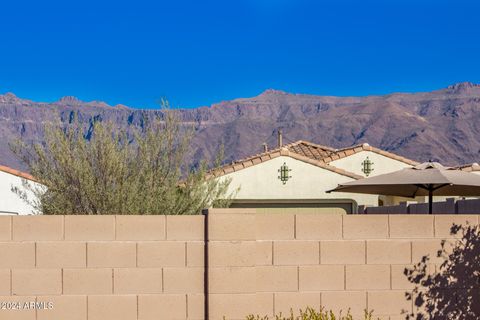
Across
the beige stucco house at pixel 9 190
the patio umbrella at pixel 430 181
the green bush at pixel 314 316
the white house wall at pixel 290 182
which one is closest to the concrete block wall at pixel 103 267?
the green bush at pixel 314 316

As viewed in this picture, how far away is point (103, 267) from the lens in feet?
27.9

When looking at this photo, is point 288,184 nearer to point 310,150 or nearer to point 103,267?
point 310,150

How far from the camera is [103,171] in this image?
12.8m

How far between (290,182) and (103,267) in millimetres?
15905

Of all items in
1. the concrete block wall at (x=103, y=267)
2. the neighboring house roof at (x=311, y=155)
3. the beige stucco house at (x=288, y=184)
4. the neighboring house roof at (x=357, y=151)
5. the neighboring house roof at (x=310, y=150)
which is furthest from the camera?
the neighboring house roof at (x=310, y=150)

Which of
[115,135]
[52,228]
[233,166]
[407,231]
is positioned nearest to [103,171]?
[115,135]

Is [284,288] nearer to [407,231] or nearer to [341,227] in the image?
[341,227]

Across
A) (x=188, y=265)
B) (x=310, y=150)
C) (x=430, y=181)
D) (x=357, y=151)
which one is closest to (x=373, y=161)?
(x=357, y=151)

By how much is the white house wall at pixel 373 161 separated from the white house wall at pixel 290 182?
3.16 m

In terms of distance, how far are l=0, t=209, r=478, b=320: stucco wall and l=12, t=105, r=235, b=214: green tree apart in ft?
13.1

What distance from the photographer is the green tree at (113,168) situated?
41.7 feet

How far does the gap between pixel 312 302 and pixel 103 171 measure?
5.10 m

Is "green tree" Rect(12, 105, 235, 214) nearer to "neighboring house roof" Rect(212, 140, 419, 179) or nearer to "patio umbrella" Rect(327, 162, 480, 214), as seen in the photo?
"patio umbrella" Rect(327, 162, 480, 214)

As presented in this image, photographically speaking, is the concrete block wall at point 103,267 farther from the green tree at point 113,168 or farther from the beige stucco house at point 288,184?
the beige stucco house at point 288,184
